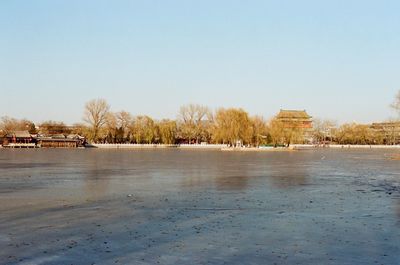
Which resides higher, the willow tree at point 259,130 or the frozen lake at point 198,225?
the willow tree at point 259,130

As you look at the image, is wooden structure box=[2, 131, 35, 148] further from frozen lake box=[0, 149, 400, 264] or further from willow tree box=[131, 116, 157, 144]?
frozen lake box=[0, 149, 400, 264]

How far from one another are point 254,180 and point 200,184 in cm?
354

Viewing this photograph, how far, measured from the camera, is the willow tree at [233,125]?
9356cm

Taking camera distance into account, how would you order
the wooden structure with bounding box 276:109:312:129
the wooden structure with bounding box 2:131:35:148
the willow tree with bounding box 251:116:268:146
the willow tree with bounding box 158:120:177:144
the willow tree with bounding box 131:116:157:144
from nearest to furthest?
1. the willow tree with bounding box 251:116:268:146
2. the willow tree with bounding box 131:116:157:144
3. the willow tree with bounding box 158:120:177:144
4. the wooden structure with bounding box 2:131:35:148
5. the wooden structure with bounding box 276:109:312:129

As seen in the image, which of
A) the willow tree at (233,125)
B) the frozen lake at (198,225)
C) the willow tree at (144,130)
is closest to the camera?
the frozen lake at (198,225)

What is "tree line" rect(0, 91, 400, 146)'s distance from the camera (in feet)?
313

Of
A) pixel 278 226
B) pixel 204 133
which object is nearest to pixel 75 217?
pixel 278 226

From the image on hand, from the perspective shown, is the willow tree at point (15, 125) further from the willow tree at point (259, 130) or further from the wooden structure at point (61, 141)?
the willow tree at point (259, 130)

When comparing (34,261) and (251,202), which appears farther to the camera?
(251,202)

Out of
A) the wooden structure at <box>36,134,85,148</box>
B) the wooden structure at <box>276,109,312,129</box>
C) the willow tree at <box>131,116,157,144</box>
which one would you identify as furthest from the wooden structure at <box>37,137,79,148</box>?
the wooden structure at <box>276,109,312,129</box>

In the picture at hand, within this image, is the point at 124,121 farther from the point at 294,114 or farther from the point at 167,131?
the point at 294,114

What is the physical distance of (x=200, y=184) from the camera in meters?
22.5

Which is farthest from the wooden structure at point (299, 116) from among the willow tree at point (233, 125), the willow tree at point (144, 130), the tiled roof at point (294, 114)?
the willow tree at point (233, 125)

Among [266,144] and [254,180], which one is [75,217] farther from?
[266,144]
